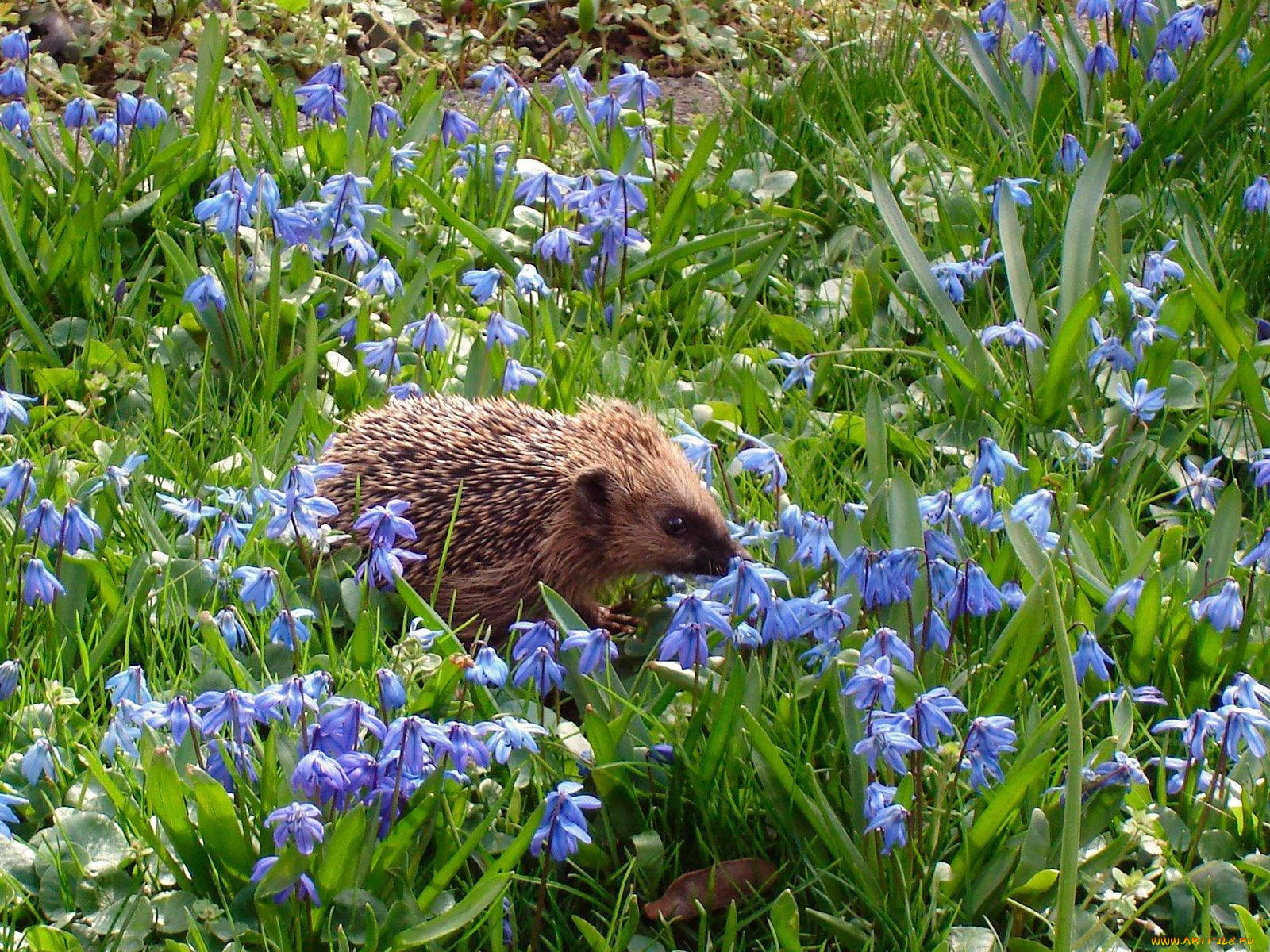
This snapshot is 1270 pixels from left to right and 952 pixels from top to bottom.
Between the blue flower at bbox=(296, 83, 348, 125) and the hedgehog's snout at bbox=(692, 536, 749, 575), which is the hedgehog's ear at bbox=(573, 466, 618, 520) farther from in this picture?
A: the blue flower at bbox=(296, 83, 348, 125)

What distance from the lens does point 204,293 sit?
452cm

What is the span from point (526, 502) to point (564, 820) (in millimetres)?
1501

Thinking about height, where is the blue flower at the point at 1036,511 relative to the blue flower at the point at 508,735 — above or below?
above

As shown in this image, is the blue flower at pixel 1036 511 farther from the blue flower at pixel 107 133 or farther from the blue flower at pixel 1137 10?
the blue flower at pixel 107 133

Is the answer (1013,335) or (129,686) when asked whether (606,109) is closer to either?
(1013,335)

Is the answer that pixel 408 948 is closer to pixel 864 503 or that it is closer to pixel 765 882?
pixel 765 882

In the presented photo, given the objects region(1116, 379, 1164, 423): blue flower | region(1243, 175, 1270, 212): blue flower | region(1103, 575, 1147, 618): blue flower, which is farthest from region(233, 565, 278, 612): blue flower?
region(1243, 175, 1270, 212): blue flower

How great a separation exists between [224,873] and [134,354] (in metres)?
2.55

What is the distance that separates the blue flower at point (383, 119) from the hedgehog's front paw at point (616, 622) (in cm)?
236

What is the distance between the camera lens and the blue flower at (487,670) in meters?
3.03

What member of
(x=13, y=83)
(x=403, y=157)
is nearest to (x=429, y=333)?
(x=403, y=157)

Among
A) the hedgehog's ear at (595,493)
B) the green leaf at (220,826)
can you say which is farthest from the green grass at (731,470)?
the hedgehog's ear at (595,493)

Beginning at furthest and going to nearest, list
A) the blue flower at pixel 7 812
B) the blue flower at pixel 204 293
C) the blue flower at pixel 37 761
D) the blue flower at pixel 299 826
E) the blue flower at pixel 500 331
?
the blue flower at pixel 204 293
the blue flower at pixel 500 331
the blue flower at pixel 37 761
the blue flower at pixel 7 812
the blue flower at pixel 299 826

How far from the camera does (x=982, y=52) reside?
5.80 metres
